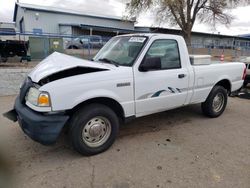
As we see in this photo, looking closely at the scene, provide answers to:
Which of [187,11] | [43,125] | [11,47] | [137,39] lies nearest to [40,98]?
[43,125]

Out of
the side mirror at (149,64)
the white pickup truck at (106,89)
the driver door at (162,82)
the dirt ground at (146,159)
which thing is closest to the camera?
the dirt ground at (146,159)

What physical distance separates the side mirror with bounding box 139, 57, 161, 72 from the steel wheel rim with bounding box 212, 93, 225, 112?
2311mm

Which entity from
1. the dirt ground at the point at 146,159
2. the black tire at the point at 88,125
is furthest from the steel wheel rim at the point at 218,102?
the black tire at the point at 88,125

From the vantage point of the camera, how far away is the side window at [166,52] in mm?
3906

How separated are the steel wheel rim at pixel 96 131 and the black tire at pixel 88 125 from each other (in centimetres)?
2

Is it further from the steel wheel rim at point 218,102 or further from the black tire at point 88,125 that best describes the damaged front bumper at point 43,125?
the steel wheel rim at point 218,102

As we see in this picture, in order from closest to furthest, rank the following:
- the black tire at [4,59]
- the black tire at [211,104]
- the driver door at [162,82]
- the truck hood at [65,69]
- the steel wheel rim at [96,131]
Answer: the truck hood at [65,69], the steel wheel rim at [96,131], the driver door at [162,82], the black tire at [211,104], the black tire at [4,59]

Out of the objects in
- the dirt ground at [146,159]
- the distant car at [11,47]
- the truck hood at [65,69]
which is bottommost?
the dirt ground at [146,159]

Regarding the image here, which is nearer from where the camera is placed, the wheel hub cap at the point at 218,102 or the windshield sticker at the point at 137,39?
the windshield sticker at the point at 137,39

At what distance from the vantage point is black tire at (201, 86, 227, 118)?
4984mm

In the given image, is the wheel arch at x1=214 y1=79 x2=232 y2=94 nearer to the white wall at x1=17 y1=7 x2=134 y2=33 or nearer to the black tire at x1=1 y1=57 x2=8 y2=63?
the black tire at x1=1 y1=57 x2=8 y2=63

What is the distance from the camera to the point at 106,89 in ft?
10.8

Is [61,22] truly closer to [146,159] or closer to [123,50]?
[123,50]

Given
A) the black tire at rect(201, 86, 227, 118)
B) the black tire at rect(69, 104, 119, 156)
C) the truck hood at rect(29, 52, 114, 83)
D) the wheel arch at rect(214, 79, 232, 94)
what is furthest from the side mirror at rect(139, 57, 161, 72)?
the wheel arch at rect(214, 79, 232, 94)
